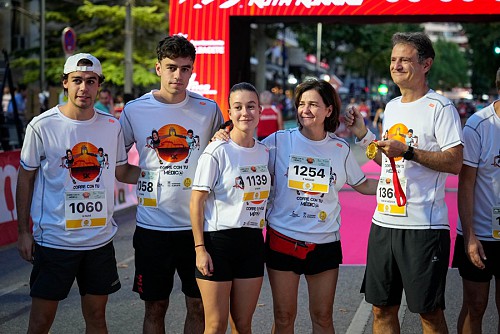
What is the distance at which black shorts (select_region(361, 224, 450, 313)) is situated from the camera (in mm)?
4809

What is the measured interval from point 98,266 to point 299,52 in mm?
72872

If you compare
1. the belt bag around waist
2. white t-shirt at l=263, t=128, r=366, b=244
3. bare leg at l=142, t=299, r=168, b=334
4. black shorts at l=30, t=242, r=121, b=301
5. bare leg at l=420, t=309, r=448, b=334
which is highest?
white t-shirt at l=263, t=128, r=366, b=244

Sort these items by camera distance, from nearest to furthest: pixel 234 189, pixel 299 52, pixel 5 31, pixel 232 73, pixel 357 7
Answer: pixel 234 189
pixel 357 7
pixel 232 73
pixel 5 31
pixel 299 52

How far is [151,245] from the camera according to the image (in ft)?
17.0

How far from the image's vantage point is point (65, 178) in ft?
16.1

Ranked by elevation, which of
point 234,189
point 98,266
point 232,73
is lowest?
point 98,266

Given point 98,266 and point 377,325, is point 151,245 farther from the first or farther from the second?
point 377,325

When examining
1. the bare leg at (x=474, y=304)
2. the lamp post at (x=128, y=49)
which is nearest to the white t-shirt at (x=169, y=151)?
the bare leg at (x=474, y=304)

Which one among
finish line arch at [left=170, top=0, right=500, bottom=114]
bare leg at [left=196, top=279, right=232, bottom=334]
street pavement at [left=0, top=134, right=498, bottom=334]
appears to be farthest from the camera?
finish line arch at [left=170, top=0, right=500, bottom=114]

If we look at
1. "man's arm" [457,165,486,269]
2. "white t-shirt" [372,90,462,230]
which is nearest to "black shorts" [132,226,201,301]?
"white t-shirt" [372,90,462,230]

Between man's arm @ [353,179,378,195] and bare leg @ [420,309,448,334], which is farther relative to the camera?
man's arm @ [353,179,378,195]

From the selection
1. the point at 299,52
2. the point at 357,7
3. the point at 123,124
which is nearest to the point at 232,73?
the point at 357,7

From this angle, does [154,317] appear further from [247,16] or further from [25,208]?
[247,16]

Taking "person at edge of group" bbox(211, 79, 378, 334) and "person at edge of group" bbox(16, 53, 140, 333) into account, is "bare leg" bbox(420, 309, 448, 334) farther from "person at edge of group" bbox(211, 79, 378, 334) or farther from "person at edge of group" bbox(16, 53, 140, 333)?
"person at edge of group" bbox(16, 53, 140, 333)
